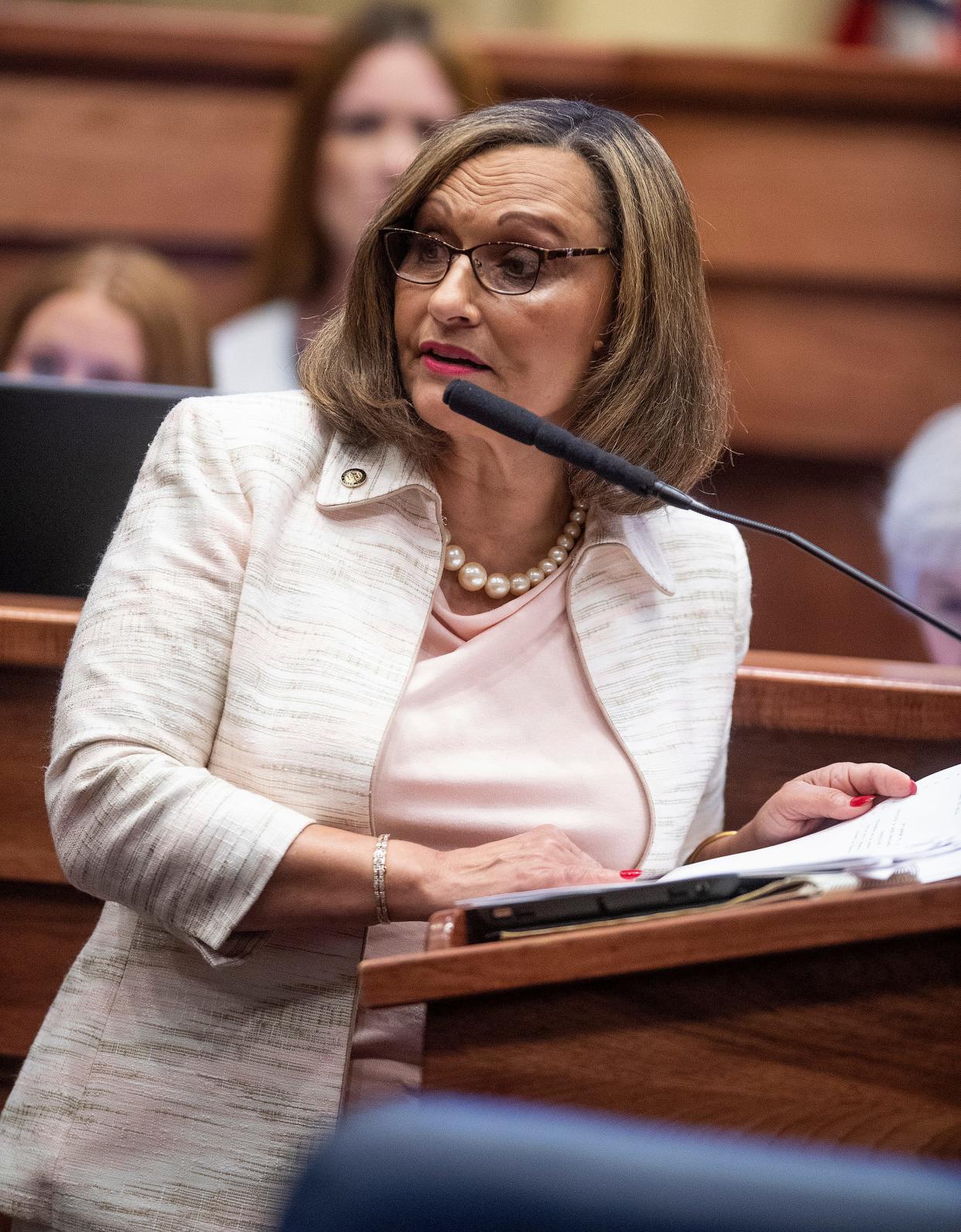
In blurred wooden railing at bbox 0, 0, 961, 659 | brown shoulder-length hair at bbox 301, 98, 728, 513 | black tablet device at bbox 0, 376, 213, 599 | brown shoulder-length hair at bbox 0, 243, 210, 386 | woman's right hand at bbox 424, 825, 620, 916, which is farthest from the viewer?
blurred wooden railing at bbox 0, 0, 961, 659

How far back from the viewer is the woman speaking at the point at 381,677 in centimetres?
107

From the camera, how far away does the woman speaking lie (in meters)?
1.07

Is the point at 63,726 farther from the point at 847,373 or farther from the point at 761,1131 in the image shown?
the point at 847,373

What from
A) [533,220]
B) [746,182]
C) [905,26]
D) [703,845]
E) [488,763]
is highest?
[905,26]

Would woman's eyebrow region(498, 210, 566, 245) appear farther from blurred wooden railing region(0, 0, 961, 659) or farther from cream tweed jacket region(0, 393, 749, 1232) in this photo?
blurred wooden railing region(0, 0, 961, 659)

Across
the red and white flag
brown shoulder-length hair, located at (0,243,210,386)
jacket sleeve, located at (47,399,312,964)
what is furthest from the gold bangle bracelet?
the red and white flag

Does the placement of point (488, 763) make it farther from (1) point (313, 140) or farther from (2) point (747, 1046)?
(1) point (313, 140)

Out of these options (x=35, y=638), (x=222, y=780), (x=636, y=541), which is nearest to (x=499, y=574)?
(x=636, y=541)

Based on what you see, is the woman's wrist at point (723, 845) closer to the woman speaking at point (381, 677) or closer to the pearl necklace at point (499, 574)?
Answer: the woman speaking at point (381, 677)

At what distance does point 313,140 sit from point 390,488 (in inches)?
60.1

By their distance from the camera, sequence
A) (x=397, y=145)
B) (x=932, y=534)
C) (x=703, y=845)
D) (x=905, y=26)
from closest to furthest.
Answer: (x=703, y=845) → (x=932, y=534) → (x=397, y=145) → (x=905, y=26)

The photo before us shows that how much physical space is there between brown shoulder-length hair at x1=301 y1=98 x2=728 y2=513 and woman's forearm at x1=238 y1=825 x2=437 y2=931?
0.40 metres

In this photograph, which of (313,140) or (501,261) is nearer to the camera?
(501,261)

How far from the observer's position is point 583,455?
106cm
